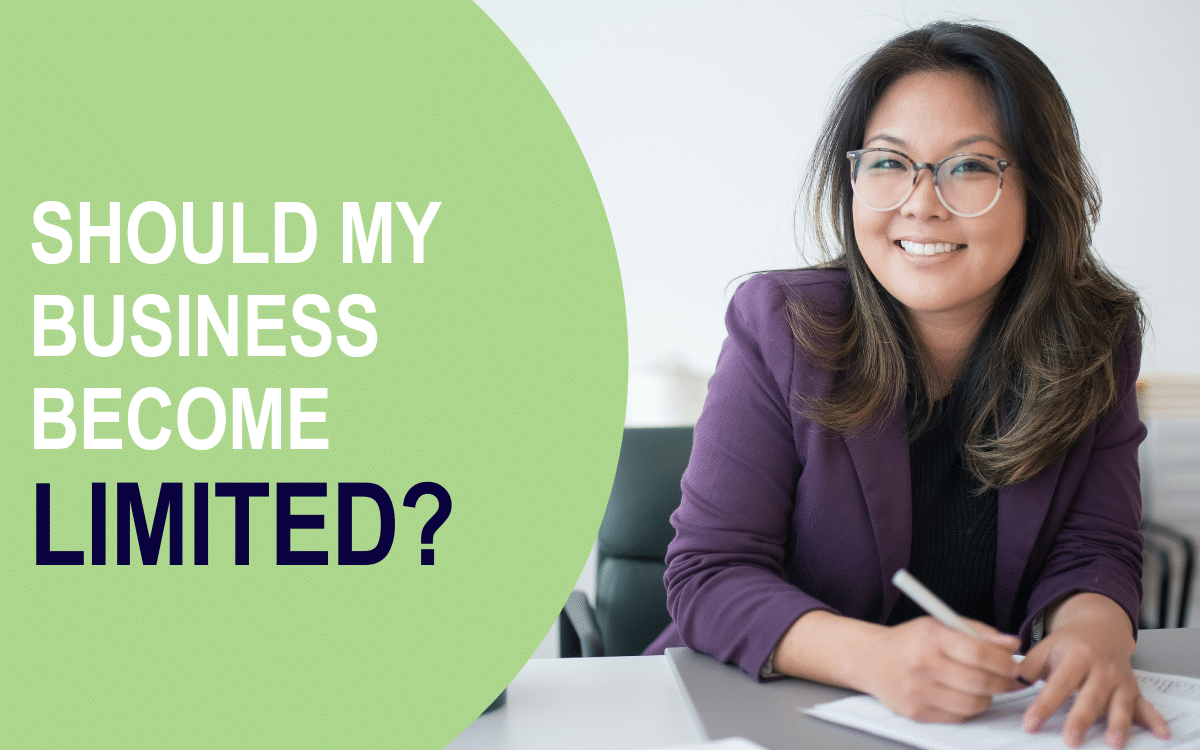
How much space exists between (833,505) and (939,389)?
→ 0.80 ft

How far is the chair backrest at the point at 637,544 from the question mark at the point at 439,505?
0.39 meters

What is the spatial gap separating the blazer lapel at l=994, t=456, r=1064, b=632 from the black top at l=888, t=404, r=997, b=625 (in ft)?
0.08

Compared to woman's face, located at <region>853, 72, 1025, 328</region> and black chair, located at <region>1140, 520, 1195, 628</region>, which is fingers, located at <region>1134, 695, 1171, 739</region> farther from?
black chair, located at <region>1140, 520, 1195, 628</region>

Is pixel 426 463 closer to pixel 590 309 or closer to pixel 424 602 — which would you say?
pixel 424 602

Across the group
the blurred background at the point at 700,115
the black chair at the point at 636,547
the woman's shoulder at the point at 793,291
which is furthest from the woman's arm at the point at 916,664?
the blurred background at the point at 700,115

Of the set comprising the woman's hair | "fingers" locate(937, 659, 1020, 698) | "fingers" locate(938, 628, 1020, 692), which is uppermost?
the woman's hair

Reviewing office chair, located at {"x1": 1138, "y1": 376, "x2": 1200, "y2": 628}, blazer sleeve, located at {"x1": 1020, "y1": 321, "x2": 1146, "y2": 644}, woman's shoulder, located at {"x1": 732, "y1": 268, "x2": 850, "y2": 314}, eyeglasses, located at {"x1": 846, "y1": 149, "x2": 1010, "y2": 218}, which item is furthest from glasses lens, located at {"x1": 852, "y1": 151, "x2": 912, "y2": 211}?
office chair, located at {"x1": 1138, "y1": 376, "x2": 1200, "y2": 628}

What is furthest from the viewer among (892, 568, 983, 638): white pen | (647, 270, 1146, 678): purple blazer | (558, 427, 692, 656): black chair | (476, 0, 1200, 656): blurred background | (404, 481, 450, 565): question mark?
(476, 0, 1200, 656): blurred background

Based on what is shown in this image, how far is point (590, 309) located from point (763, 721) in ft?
2.72

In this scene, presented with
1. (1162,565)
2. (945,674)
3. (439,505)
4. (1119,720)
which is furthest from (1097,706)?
(1162,565)

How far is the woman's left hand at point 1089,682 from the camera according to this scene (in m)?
0.75

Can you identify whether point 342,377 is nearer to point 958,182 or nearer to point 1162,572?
point 958,182

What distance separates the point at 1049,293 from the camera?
119 cm

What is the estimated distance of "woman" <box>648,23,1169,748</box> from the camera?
1087 millimetres
